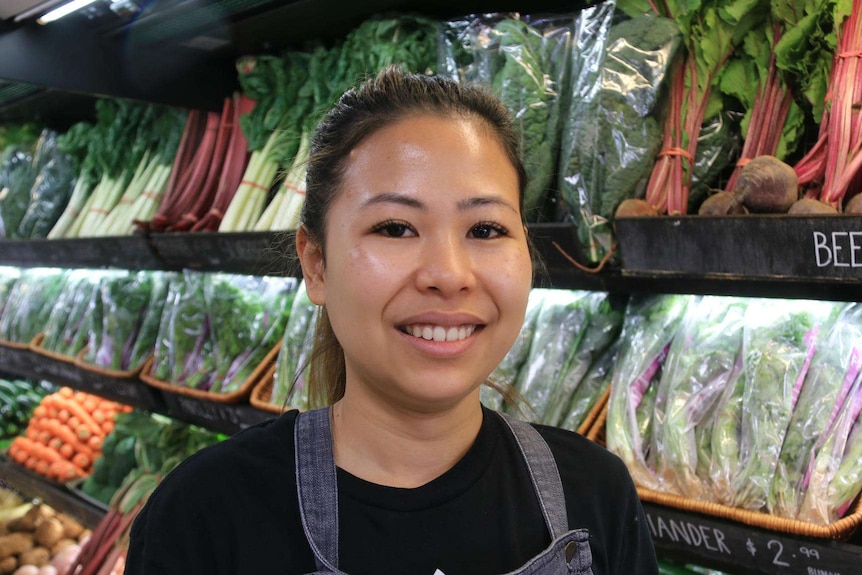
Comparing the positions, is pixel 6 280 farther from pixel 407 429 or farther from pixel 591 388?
pixel 407 429

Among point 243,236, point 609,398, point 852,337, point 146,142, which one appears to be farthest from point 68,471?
point 852,337

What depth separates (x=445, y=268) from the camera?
1000 millimetres

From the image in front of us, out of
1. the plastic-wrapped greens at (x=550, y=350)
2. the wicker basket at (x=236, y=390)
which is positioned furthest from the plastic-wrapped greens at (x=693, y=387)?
the wicker basket at (x=236, y=390)

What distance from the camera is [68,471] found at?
382 cm

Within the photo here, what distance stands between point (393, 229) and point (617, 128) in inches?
39.0

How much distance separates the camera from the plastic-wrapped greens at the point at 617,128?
72.2 inches

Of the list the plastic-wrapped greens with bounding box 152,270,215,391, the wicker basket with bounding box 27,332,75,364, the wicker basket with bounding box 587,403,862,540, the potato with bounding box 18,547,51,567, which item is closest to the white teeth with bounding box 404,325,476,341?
the wicker basket with bounding box 587,403,862,540

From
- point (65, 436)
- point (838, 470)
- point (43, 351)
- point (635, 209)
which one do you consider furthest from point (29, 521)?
point (838, 470)

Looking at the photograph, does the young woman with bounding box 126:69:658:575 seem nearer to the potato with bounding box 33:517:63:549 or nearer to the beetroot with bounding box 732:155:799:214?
the beetroot with bounding box 732:155:799:214

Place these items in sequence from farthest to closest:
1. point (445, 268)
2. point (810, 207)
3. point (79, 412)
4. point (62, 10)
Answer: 1. point (79, 412)
2. point (62, 10)
3. point (810, 207)
4. point (445, 268)

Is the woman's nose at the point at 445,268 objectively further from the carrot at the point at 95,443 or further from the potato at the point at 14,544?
the carrot at the point at 95,443

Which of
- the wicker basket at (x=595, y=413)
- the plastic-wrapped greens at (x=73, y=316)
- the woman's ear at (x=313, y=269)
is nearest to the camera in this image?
the woman's ear at (x=313, y=269)

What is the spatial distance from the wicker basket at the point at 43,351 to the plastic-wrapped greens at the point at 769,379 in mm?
2952

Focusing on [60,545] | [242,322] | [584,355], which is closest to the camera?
[584,355]
